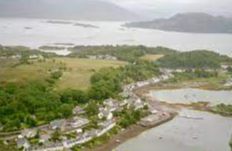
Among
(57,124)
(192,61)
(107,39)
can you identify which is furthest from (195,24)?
(57,124)

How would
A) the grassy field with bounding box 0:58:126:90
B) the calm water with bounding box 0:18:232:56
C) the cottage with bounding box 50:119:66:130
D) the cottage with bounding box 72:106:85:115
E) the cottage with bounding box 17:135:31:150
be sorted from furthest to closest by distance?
the calm water with bounding box 0:18:232:56
the grassy field with bounding box 0:58:126:90
the cottage with bounding box 72:106:85:115
the cottage with bounding box 50:119:66:130
the cottage with bounding box 17:135:31:150

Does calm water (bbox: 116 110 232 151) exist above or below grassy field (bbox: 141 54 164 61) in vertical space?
below

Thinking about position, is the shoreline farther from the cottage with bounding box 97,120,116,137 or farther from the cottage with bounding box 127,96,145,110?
the cottage with bounding box 127,96,145,110

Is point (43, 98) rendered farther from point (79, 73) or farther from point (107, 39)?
point (107, 39)

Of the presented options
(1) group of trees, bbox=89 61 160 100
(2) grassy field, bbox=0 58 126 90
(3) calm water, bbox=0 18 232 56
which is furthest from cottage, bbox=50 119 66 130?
(3) calm water, bbox=0 18 232 56

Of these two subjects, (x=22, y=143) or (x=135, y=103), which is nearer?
(x=22, y=143)

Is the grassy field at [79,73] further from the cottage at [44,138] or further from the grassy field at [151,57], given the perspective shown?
the cottage at [44,138]

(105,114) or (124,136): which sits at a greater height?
(105,114)
